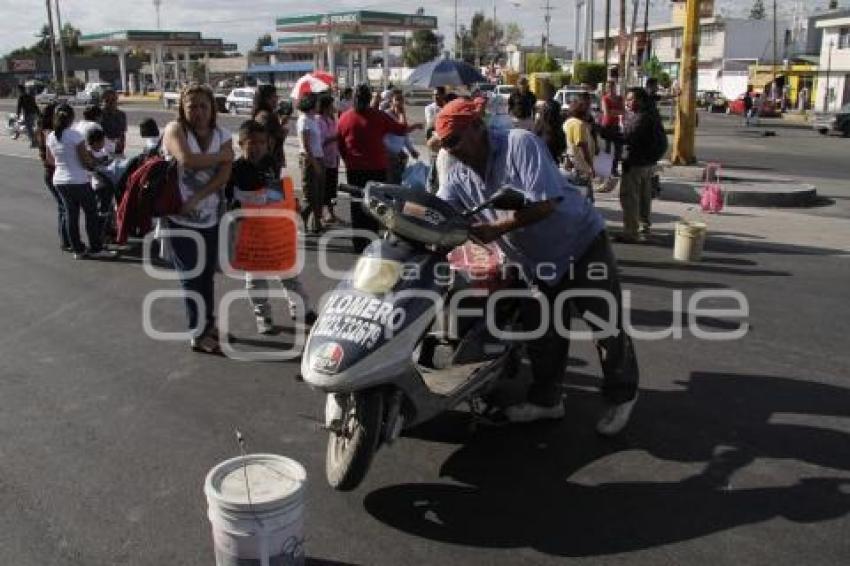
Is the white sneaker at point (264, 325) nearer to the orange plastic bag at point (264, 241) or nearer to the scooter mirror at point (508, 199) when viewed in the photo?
the orange plastic bag at point (264, 241)

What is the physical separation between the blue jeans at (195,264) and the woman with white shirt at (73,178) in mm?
3919

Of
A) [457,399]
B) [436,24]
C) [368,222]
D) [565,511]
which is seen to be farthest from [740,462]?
[436,24]

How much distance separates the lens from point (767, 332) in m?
6.52

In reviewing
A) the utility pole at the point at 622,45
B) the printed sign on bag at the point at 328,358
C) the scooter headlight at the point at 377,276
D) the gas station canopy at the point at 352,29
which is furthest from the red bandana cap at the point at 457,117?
the gas station canopy at the point at 352,29

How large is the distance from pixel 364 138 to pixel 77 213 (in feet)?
11.7

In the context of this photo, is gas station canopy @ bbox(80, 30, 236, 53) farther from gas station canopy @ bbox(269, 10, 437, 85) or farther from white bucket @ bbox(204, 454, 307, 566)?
white bucket @ bbox(204, 454, 307, 566)

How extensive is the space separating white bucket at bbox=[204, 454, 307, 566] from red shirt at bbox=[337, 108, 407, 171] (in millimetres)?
6397

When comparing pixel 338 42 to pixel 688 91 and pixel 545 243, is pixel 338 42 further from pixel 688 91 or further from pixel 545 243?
pixel 545 243

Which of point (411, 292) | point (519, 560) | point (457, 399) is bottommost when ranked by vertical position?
point (519, 560)

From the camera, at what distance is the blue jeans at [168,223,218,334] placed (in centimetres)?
590

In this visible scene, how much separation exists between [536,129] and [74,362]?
233 inches

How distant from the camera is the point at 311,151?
10.3 m

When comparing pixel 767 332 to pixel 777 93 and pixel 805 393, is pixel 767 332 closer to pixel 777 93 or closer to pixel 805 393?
pixel 805 393

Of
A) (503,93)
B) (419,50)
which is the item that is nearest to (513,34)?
(419,50)
